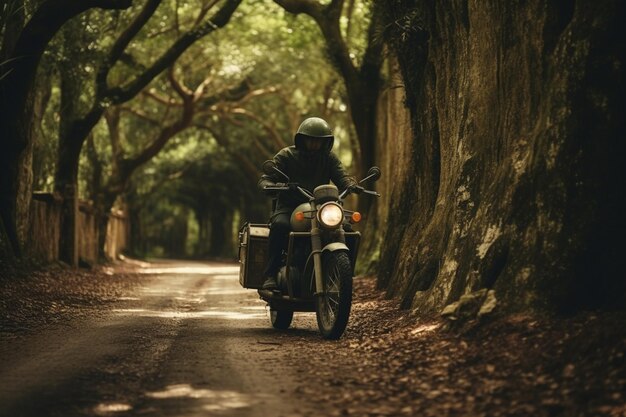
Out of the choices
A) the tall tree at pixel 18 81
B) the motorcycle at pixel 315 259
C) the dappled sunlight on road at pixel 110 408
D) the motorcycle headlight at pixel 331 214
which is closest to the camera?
the dappled sunlight on road at pixel 110 408

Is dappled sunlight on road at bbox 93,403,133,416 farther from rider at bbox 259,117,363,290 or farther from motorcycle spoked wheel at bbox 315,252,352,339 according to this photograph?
rider at bbox 259,117,363,290

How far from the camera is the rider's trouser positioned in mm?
10336

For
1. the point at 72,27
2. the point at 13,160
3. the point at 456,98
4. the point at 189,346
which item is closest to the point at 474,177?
the point at 456,98

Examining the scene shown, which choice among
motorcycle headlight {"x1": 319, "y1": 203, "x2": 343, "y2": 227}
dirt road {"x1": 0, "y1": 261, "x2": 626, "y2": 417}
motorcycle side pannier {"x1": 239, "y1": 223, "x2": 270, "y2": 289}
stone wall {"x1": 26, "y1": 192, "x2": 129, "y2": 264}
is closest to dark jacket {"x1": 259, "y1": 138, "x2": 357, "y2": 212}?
motorcycle side pannier {"x1": 239, "y1": 223, "x2": 270, "y2": 289}

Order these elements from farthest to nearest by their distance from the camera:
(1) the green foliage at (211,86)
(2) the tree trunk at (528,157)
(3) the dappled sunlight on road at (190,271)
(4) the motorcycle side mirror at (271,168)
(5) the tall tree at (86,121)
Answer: (3) the dappled sunlight on road at (190,271) → (1) the green foliage at (211,86) → (5) the tall tree at (86,121) → (4) the motorcycle side mirror at (271,168) → (2) the tree trunk at (528,157)

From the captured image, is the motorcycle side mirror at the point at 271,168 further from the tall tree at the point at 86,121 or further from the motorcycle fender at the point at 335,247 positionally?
the tall tree at the point at 86,121

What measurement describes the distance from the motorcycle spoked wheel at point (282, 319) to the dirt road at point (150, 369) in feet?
0.46

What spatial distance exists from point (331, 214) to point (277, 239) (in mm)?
1035

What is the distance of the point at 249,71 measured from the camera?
3419 centimetres

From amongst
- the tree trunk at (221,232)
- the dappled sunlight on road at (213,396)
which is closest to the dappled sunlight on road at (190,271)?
the dappled sunlight on road at (213,396)

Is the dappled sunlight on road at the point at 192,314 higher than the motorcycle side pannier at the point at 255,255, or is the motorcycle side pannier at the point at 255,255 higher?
the motorcycle side pannier at the point at 255,255

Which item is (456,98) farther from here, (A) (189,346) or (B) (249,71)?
(B) (249,71)

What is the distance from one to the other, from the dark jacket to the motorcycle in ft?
0.57

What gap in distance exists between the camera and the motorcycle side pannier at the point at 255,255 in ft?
35.4
